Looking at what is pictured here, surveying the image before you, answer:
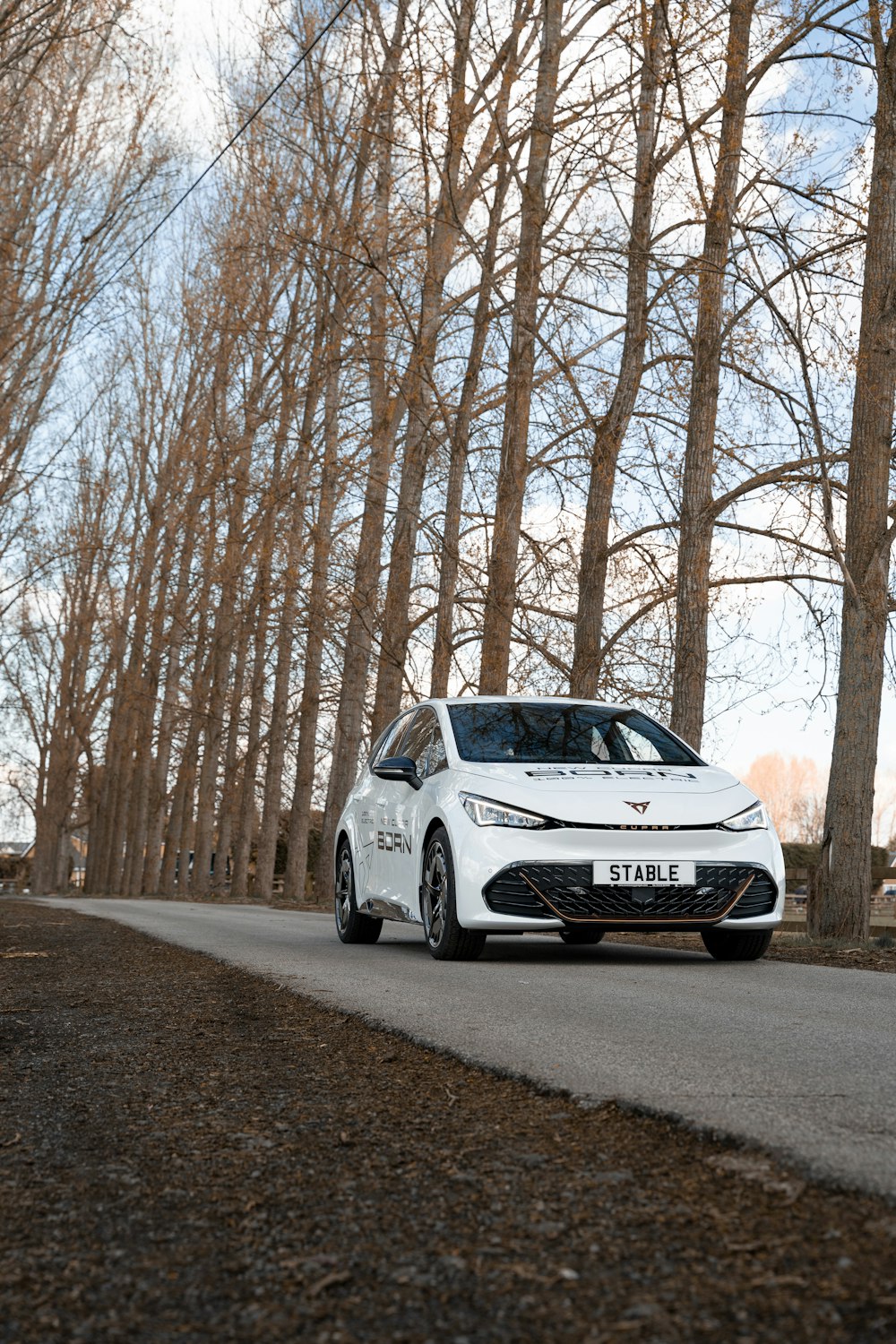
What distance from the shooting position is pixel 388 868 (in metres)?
9.49

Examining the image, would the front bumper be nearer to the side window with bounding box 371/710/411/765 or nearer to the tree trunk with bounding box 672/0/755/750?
the side window with bounding box 371/710/411/765

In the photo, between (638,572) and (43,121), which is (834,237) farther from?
(43,121)

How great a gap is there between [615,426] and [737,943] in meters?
9.59

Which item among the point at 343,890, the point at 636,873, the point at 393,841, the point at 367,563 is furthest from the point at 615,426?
the point at 636,873

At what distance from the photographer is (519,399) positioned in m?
18.6

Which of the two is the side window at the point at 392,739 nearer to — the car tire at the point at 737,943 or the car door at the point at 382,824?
the car door at the point at 382,824

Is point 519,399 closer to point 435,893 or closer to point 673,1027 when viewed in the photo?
point 435,893

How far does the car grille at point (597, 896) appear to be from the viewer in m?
7.66

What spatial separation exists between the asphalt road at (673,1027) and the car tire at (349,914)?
3.01 ft

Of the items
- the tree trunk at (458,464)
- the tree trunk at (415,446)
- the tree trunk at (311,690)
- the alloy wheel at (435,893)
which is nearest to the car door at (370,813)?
the alloy wheel at (435,893)

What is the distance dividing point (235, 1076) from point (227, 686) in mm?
30708

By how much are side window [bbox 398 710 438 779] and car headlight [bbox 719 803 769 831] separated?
2075mm

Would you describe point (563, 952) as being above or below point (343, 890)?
below

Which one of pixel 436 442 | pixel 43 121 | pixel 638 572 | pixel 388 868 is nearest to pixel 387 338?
pixel 436 442
